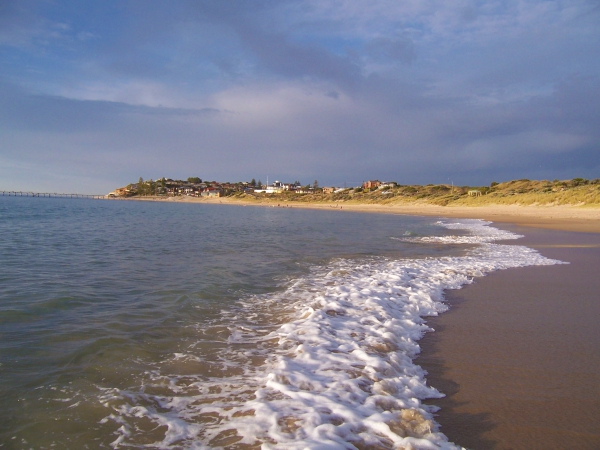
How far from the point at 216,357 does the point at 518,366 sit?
3008mm

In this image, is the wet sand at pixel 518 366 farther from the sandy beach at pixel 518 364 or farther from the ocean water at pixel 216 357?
the ocean water at pixel 216 357

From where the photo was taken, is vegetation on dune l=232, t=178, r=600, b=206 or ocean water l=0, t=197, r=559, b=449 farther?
vegetation on dune l=232, t=178, r=600, b=206

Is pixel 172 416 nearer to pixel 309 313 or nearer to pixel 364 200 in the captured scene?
pixel 309 313

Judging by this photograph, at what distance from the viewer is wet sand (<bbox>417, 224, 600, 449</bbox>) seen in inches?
106

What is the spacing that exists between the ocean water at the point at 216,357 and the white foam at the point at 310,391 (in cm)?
1

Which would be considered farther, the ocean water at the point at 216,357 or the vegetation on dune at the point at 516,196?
the vegetation on dune at the point at 516,196

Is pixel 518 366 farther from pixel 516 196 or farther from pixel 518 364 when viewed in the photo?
pixel 516 196

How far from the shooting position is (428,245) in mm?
14562

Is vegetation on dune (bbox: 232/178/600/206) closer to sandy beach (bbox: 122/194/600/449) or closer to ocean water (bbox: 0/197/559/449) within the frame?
sandy beach (bbox: 122/194/600/449)

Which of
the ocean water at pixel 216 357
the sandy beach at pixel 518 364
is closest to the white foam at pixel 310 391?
the ocean water at pixel 216 357

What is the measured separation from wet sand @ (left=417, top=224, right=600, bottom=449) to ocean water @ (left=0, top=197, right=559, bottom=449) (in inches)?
10.3

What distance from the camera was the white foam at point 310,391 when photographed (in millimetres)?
2623

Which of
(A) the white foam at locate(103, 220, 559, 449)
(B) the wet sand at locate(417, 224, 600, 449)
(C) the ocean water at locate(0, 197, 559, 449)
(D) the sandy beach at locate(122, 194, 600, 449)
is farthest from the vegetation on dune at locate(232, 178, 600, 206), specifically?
(A) the white foam at locate(103, 220, 559, 449)

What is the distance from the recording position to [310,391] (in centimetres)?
322
